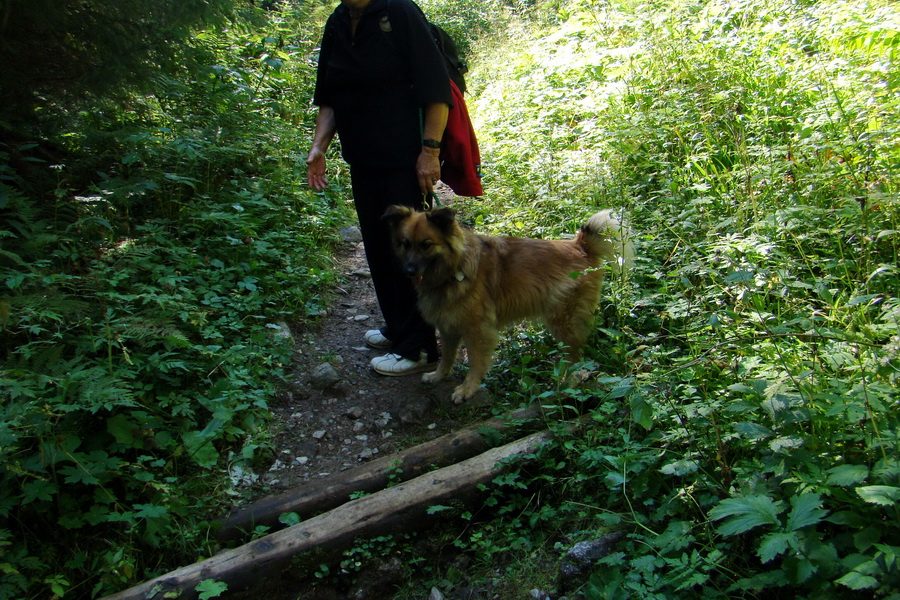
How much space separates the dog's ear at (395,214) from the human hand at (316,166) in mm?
696

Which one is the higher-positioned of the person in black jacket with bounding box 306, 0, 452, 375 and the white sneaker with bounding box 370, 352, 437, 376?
the person in black jacket with bounding box 306, 0, 452, 375

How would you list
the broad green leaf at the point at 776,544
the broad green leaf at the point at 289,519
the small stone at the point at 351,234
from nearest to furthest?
1. the broad green leaf at the point at 776,544
2. the broad green leaf at the point at 289,519
3. the small stone at the point at 351,234

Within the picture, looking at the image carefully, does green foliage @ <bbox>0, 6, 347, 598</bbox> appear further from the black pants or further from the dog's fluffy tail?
the dog's fluffy tail

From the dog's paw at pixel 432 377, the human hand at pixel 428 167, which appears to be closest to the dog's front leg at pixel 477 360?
the dog's paw at pixel 432 377

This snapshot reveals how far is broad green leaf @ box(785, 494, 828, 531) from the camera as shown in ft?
6.21

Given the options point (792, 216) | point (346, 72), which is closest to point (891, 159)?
point (792, 216)

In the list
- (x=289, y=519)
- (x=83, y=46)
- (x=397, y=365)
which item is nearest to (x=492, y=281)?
(x=397, y=365)

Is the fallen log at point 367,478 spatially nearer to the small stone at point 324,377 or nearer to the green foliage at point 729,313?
the green foliage at point 729,313

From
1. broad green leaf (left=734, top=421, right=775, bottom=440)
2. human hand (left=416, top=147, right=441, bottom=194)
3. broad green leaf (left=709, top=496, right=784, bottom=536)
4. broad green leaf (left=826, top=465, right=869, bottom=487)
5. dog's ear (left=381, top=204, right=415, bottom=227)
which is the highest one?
human hand (left=416, top=147, right=441, bottom=194)

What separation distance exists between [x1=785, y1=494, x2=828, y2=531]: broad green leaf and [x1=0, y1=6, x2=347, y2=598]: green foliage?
7.88 feet

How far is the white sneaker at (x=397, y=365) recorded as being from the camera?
4.41 meters

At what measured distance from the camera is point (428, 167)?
148 inches

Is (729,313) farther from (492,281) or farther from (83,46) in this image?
(83,46)

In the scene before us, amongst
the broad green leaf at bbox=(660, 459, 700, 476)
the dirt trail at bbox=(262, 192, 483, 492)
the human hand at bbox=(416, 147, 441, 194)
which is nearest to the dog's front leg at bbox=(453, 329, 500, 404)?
the dirt trail at bbox=(262, 192, 483, 492)
